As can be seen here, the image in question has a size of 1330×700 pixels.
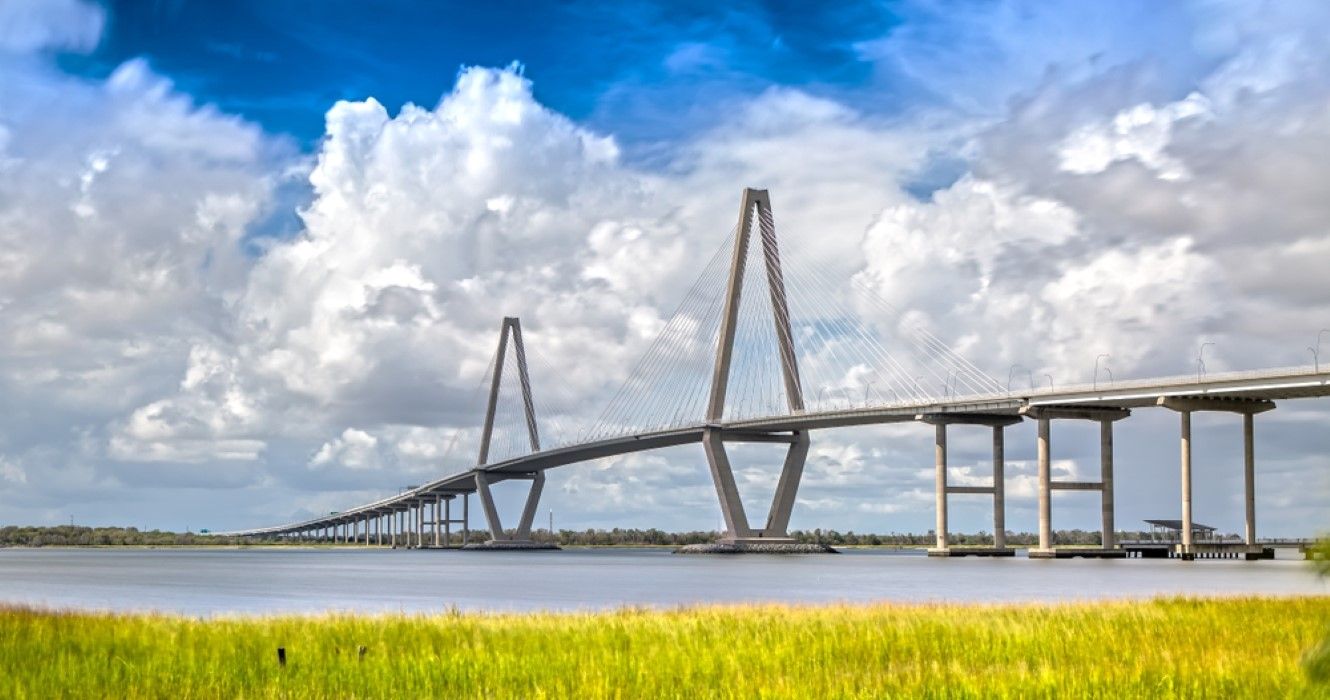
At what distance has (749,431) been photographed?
107 m

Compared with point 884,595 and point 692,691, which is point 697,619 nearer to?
point 692,691

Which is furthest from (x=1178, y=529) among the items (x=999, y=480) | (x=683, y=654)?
(x=683, y=654)

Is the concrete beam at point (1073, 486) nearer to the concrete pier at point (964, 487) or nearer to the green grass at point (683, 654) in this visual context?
the concrete pier at point (964, 487)

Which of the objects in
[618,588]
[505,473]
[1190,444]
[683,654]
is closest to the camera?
[683,654]

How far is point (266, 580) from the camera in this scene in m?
77.0

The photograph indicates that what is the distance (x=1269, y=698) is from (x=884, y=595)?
34.2 m

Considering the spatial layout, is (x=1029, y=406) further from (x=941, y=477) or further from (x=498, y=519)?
(x=498, y=519)

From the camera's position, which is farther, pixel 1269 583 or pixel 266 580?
pixel 266 580

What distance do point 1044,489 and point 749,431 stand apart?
70.3 ft

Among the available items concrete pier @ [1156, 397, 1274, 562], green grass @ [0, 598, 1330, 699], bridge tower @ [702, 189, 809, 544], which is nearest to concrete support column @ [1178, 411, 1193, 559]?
concrete pier @ [1156, 397, 1274, 562]

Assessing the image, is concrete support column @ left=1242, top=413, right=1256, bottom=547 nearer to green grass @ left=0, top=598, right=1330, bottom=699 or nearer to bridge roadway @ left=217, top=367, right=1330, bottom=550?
bridge roadway @ left=217, top=367, right=1330, bottom=550

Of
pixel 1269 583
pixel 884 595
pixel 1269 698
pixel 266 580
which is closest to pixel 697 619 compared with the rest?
pixel 1269 698

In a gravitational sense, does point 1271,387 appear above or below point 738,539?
above

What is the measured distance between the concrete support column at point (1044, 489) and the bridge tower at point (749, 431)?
54.6ft
